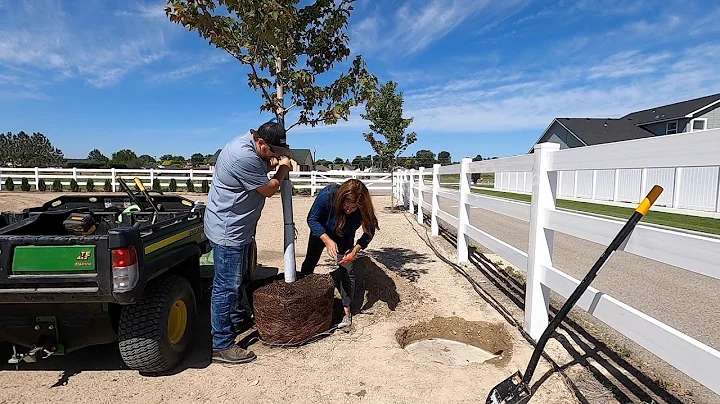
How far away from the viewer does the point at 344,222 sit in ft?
12.6

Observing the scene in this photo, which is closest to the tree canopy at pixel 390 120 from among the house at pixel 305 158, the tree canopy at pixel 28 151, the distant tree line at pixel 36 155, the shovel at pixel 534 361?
the shovel at pixel 534 361

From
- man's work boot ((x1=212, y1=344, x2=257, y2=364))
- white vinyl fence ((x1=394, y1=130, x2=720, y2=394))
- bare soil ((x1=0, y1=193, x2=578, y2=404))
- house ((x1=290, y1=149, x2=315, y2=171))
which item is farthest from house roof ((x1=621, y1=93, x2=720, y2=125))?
house ((x1=290, y1=149, x2=315, y2=171))

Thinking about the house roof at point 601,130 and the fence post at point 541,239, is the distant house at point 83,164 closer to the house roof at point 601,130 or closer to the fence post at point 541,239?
the house roof at point 601,130

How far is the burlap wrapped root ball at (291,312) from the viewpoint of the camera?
3.38 metres

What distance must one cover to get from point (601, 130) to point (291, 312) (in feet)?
110

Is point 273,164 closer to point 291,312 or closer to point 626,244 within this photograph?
point 291,312

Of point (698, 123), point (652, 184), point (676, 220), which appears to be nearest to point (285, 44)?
point (676, 220)

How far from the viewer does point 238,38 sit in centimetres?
411

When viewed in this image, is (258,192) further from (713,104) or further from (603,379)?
(713,104)

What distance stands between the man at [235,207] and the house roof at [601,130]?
1179 inches

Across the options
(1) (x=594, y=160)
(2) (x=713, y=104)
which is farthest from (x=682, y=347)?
(2) (x=713, y=104)

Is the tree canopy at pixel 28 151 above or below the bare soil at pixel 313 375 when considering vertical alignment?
above

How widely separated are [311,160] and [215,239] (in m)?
67.3

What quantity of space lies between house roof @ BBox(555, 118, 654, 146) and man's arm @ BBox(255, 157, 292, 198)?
29.8 metres
